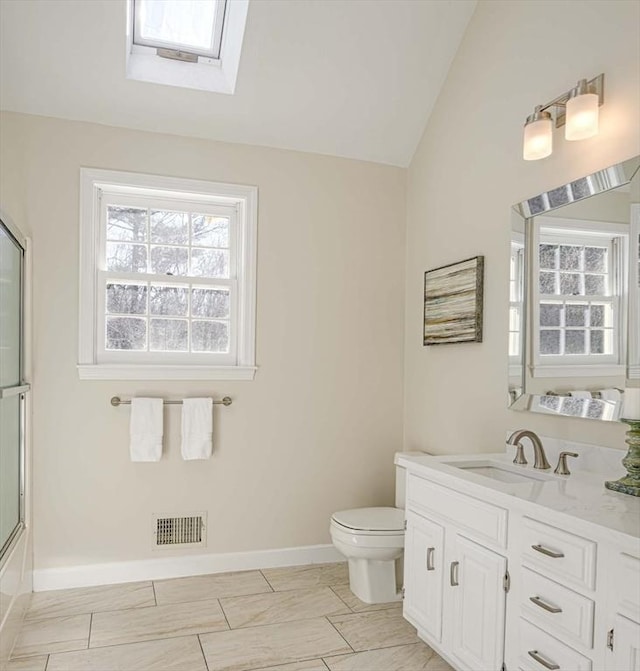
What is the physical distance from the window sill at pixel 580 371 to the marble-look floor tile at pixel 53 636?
86.8 inches

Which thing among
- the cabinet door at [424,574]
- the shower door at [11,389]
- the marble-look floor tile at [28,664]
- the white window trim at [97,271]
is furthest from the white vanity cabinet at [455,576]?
the shower door at [11,389]

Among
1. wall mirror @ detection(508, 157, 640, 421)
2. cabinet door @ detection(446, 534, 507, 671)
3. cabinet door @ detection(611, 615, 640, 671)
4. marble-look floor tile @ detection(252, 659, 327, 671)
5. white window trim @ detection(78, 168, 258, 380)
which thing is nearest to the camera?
cabinet door @ detection(611, 615, 640, 671)

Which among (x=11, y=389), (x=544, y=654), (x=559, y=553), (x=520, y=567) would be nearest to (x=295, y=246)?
(x=11, y=389)

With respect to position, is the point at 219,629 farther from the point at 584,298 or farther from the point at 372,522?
the point at 584,298

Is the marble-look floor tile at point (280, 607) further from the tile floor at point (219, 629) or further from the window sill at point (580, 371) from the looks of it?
the window sill at point (580, 371)

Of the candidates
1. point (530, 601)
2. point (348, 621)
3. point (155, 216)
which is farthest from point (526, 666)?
point (155, 216)

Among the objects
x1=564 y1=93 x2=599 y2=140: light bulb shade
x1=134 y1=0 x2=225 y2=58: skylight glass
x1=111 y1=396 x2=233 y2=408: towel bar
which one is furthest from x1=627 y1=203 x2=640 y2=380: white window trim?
x1=134 y1=0 x2=225 y2=58: skylight glass

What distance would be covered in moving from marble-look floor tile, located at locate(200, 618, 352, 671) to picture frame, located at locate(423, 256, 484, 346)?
1.51m

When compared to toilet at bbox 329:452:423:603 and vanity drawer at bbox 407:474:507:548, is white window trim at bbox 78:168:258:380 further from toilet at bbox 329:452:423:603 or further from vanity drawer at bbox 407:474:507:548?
vanity drawer at bbox 407:474:507:548

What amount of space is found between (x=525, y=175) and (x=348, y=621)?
7.05ft

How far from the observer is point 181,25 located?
3.25 meters

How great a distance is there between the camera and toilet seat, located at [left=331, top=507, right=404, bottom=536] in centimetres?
299

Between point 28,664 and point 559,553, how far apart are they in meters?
2.04

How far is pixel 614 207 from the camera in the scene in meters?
2.24
